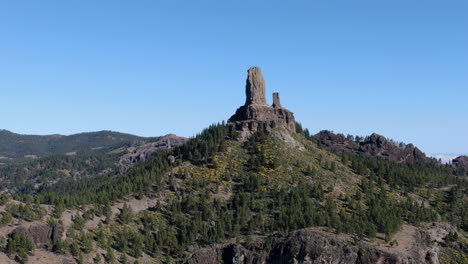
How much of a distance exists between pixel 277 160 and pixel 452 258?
232 feet

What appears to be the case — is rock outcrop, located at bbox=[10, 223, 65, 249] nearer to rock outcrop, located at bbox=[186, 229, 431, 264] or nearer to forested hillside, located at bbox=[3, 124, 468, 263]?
forested hillside, located at bbox=[3, 124, 468, 263]

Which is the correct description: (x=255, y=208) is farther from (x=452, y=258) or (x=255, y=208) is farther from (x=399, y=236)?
(x=452, y=258)

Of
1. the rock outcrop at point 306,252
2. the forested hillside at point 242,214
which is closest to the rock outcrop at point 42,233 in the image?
the forested hillside at point 242,214

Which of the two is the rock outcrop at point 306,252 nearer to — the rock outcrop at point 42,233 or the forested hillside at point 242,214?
the forested hillside at point 242,214

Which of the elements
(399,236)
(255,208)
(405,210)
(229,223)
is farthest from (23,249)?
(405,210)


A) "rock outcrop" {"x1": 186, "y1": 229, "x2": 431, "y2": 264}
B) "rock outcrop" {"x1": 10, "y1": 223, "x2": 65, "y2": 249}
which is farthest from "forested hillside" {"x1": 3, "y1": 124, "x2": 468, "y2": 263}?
"rock outcrop" {"x1": 10, "y1": 223, "x2": 65, "y2": 249}

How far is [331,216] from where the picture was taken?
6225 inches

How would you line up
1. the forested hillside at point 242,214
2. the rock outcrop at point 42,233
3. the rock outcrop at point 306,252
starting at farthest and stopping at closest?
1. the forested hillside at point 242,214
2. the rock outcrop at point 306,252
3. the rock outcrop at point 42,233

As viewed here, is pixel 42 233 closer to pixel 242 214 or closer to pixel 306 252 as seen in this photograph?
pixel 242 214

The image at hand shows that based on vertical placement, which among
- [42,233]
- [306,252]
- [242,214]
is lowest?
[306,252]

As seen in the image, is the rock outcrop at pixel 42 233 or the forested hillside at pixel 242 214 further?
the forested hillside at pixel 242 214

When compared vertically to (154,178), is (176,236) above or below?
below

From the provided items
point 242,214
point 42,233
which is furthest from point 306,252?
point 42,233

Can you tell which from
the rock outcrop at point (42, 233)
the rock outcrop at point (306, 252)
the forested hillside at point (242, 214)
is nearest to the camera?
the rock outcrop at point (42, 233)
